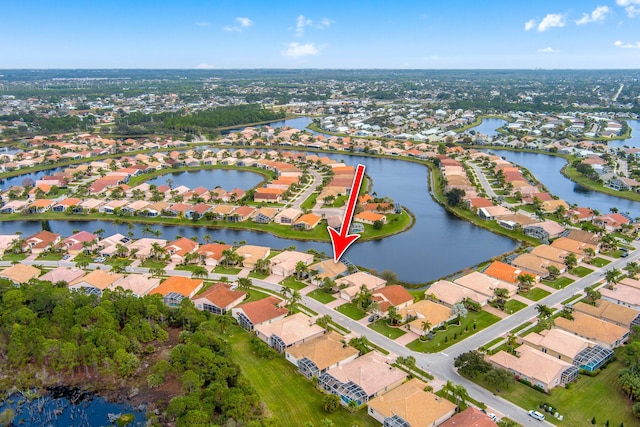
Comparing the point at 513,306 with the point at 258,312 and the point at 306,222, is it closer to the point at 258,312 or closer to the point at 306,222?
the point at 258,312

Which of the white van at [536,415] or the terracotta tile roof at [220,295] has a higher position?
the terracotta tile roof at [220,295]

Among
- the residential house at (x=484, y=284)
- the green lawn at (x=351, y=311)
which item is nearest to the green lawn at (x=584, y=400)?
the residential house at (x=484, y=284)

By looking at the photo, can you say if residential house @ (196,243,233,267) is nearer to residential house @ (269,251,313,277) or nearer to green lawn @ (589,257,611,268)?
residential house @ (269,251,313,277)

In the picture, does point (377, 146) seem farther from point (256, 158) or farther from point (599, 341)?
point (599, 341)

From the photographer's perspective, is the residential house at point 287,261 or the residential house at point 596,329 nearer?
the residential house at point 596,329

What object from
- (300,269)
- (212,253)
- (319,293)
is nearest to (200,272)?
(212,253)

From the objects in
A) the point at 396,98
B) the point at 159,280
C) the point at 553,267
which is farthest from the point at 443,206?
the point at 396,98

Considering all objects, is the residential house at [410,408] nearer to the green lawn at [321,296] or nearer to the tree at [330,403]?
the tree at [330,403]
